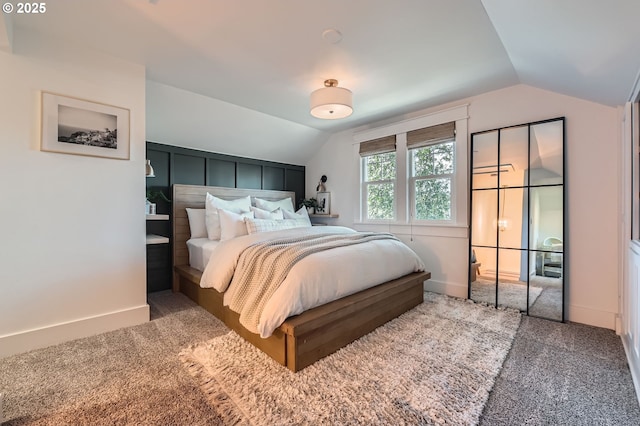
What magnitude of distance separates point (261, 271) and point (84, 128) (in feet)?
6.11

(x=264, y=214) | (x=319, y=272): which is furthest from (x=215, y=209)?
(x=319, y=272)

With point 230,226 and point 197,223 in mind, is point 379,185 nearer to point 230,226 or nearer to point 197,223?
point 230,226

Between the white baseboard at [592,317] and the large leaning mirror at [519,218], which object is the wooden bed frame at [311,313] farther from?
the white baseboard at [592,317]

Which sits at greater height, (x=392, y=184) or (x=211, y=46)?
(x=211, y=46)

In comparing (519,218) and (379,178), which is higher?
(379,178)

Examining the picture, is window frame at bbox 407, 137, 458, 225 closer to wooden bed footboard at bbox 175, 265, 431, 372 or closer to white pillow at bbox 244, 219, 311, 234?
wooden bed footboard at bbox 175, 265, 431, 372

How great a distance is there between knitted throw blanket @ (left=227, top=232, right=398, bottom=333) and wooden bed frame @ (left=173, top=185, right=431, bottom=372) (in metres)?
0.21

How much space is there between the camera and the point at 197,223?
3641 millimetres

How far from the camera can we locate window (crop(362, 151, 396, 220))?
4.05 metres

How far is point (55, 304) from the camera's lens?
2.18m

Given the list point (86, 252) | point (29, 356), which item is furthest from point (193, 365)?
point (86, 252)

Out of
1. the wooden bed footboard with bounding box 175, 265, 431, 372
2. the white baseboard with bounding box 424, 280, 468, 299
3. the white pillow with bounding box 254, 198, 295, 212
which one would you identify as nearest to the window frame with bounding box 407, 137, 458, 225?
the white baseboard with bounding box 424, 280, 468, 299

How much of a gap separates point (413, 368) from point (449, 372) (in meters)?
0.22

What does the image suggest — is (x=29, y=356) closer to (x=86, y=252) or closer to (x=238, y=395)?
(x=86, y=252)
